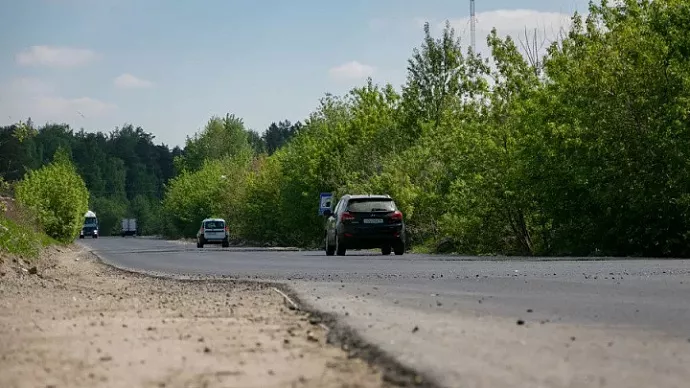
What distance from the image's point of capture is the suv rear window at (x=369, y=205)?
40.8 m

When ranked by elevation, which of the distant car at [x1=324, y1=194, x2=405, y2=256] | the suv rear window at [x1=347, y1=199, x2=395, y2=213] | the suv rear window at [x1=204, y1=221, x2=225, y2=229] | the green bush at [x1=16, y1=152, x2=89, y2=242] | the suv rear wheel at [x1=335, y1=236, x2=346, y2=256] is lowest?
the suv rear wheel at [x1=335, y1=236, x2=346, y2=256]

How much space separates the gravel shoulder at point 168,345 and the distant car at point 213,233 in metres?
59.5

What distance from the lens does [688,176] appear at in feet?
106

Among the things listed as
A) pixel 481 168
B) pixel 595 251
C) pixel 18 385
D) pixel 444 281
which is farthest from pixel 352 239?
pixel 18 385

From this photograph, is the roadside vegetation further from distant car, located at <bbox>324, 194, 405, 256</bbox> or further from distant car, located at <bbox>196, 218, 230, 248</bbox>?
distant car, located at <bbox>196, 218, 230, 248</bbox>

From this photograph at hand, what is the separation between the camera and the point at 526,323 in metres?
11.0

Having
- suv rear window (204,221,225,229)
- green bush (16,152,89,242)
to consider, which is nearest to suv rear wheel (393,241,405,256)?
suv rear window (204,221,225,229)

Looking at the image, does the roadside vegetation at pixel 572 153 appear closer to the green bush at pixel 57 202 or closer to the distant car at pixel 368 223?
the distant car at pixel 368 223

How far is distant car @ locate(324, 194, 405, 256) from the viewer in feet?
134

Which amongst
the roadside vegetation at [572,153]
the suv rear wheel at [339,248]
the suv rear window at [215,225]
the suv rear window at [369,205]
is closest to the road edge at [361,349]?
the roadside vegetation at [572,153]

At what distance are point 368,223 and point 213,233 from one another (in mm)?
37352

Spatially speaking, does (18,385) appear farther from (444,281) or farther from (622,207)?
(622,207)

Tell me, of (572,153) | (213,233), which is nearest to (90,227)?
(213,233)

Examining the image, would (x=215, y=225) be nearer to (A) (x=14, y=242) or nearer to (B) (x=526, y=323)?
(A) (x=14, y=242)
